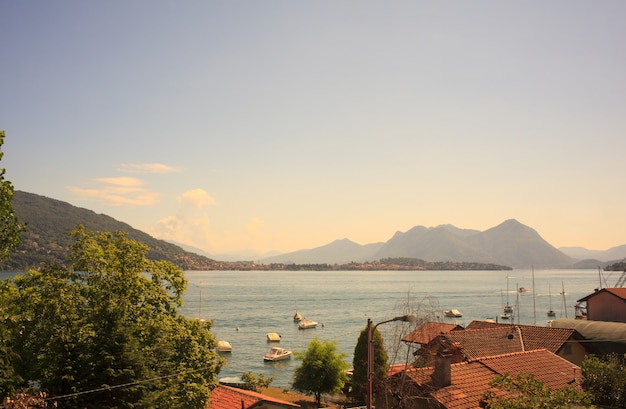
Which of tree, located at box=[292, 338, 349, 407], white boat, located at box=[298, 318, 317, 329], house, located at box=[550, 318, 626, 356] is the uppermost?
house, located at box=[550, 318, 626, 356]

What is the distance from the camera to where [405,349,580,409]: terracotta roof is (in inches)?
802

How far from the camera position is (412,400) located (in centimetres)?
2086

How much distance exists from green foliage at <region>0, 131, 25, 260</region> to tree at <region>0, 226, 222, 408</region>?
260 cm

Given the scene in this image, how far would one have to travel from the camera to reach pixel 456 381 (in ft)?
70.4

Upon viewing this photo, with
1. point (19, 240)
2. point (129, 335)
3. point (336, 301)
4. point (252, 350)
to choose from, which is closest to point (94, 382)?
point (129, 335)

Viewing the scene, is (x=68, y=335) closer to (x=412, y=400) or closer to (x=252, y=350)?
(x=412, y=400)

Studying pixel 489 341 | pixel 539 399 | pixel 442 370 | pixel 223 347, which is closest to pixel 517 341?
pixel 489 341

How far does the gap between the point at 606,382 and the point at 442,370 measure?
20.6 ft

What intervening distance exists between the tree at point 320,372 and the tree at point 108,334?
686 inches

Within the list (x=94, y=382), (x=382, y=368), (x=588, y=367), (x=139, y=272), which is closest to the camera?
(x=94, y=382)

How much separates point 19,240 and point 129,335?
5.44 meters

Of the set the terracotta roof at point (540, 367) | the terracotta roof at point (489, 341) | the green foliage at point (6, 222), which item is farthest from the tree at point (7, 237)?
the terracotta roof at point (489, 341)

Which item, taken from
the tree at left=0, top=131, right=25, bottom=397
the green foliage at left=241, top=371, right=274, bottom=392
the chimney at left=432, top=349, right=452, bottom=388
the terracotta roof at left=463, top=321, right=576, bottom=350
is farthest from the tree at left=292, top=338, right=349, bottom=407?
the tree at left=0, top=131, right=25, bottom=397

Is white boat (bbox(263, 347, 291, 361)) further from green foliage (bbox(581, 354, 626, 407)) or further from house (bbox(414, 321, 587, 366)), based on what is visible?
green foliage (bbox(581, 354, 626, 407))
